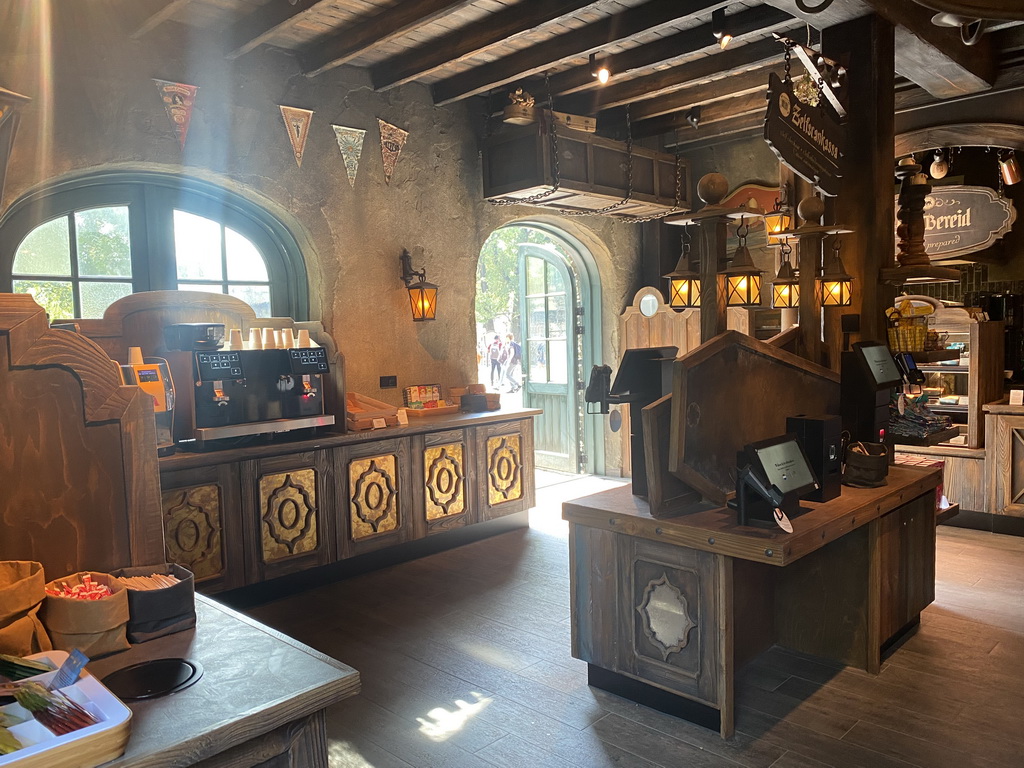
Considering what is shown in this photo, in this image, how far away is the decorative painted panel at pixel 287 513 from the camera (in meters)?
4.41

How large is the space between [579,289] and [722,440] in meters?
4.98

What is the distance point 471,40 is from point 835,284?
2739mm

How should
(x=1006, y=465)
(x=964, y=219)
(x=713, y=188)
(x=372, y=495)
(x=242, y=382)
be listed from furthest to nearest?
(x=964, y=219) < (x=1006, y=465) < (x=372, y=495) < (x=242, y=382) < (x=713, y=188)

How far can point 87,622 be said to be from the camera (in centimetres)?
163

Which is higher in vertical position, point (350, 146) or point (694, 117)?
point (694, 117)

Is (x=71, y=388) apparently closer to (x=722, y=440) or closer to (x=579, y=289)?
(x=722, y=440)

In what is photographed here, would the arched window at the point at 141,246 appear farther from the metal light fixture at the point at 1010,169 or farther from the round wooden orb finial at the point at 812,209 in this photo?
the metal light fixture at the point at 1010,169

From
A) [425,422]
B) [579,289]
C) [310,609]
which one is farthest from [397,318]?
[579,289]

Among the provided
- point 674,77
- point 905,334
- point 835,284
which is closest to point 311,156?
point 674,77

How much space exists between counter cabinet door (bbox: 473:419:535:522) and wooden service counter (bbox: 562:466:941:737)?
219cm

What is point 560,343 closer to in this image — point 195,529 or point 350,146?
point 350,146

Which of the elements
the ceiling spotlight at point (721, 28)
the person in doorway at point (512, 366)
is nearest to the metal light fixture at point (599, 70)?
the ceiling spotlight at point (721, 28)

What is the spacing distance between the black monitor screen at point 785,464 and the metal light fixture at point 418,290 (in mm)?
3249

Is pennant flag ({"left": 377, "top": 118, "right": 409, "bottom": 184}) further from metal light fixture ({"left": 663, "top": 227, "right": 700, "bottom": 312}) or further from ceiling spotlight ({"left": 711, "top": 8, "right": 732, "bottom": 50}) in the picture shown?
metal light fixture ({"left": 663, "top": 227, "right": 700, "bottom": 312})
